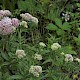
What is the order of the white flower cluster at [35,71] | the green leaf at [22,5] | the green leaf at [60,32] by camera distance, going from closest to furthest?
the white flower cluster at [35,71] → the green leaf at [60,32] → the green leaf at [22,5]

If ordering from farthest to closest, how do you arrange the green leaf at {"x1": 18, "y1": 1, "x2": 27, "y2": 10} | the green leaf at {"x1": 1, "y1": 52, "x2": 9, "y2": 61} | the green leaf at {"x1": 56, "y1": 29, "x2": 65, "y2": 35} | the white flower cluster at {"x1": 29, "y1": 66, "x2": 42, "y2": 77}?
the green leaf at {"x1": 18, "y1": 1, "x2": 27, "y2": 10} → the green leaf at {"x1": 56, "y1": 29, "x2": 65, "y2": 35} → the green leaf at {"x1": 1, "y1": 52, "x2": 9, "y2": 61} → the white flower cluster at {"x1": 29, "y1": 66, "x2": 42, "y2": 77}

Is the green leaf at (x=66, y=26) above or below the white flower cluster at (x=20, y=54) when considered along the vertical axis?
below

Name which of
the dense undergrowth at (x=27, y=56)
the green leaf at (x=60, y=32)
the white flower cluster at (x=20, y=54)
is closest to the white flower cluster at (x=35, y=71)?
the dense undergrowth at (x=27, y=56)

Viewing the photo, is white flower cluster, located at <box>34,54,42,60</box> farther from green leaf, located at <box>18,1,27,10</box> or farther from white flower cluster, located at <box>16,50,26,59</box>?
green leaf, located at <box>18,1,27,10</box>

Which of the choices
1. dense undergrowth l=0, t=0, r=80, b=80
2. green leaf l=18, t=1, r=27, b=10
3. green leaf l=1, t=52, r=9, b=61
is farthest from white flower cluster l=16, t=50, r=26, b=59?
green leaf l=18, t=1, r=27, b=10

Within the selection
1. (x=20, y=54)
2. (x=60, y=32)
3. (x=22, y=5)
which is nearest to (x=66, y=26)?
(x=60, y=32)

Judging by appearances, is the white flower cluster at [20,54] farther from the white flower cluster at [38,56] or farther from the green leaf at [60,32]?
the green leaf at [60,32]

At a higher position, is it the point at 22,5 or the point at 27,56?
the point at 22,5

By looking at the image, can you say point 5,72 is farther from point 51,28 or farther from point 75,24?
point 75,24

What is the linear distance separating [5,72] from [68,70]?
0.44 m

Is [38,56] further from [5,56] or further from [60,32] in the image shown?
[60,32]

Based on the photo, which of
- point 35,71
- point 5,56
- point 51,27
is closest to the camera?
point 35,71

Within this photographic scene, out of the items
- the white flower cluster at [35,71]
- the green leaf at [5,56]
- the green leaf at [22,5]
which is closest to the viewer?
the white flower cluster at [35,71]

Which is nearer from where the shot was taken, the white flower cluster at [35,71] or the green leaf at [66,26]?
the white flower cluster at [35,71]
